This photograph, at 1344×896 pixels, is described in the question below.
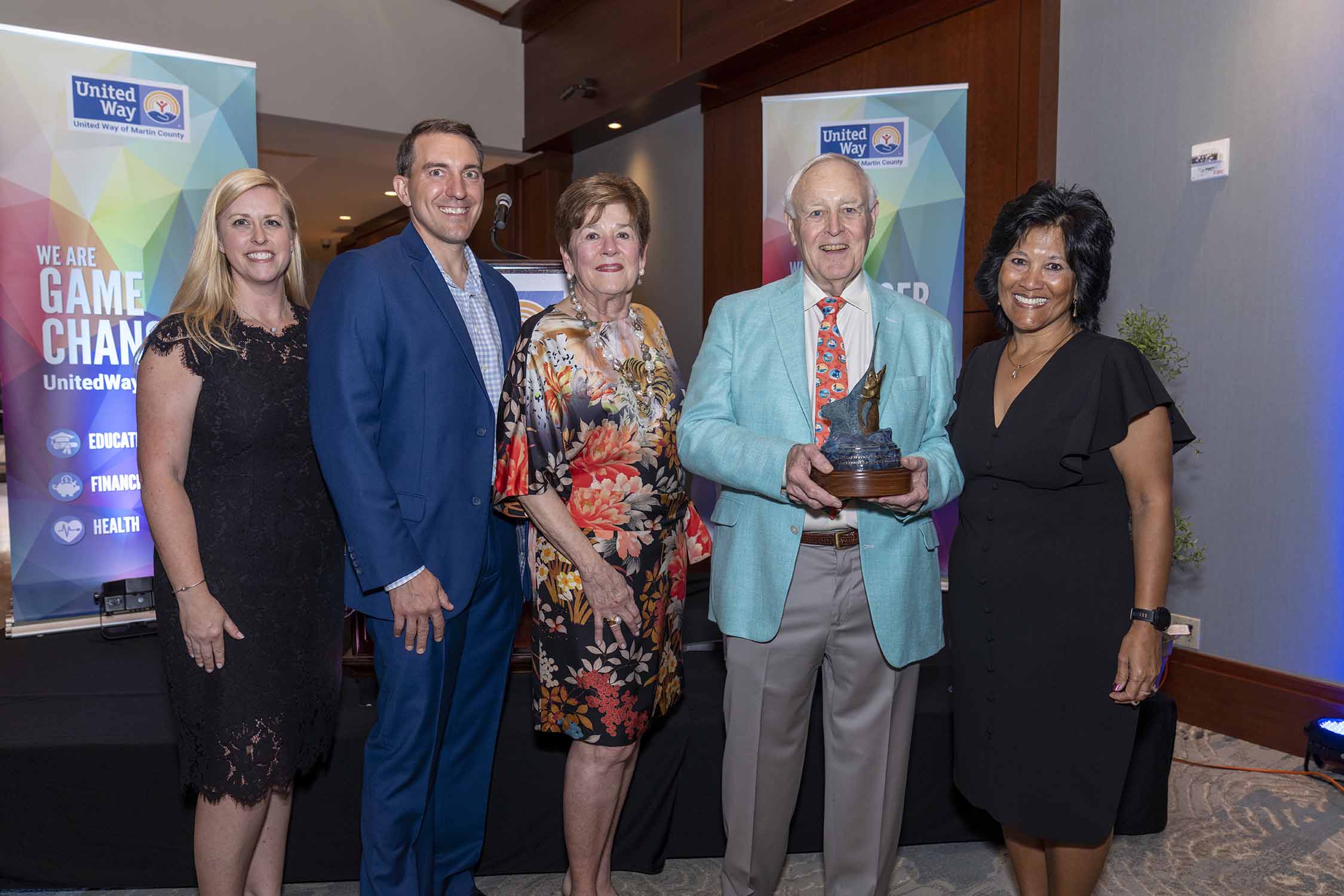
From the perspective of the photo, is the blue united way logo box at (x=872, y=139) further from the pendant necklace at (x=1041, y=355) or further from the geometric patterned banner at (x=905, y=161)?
the pendant necklace at (x=1041, y=355)

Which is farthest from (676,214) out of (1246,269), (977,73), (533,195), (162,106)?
(1246,269)

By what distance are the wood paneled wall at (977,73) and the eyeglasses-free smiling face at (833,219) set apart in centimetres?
257

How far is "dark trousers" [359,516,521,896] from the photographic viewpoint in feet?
→ 5.98

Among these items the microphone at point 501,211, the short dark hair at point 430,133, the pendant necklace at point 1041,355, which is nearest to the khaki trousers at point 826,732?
the pendant necklace at point 1041,355

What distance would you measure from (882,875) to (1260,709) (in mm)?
2229

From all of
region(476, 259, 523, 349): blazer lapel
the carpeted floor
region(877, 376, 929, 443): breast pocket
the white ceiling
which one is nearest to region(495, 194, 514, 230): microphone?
region(476, 259, 523, 349): blazer lapel

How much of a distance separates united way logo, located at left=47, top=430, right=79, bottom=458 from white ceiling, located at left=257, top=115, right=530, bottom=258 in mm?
2137

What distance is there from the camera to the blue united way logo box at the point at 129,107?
3.38 metres

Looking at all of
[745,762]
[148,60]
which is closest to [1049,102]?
[745,762]

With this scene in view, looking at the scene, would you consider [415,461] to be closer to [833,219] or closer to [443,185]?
[443,185]

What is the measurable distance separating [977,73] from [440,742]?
3683mm

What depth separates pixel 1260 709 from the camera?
10.9 ft

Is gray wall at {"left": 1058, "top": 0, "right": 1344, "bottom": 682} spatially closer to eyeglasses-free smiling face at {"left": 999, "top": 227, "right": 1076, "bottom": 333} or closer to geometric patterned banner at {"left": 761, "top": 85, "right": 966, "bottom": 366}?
geometric patterned banner at {"left": 761, "top": 85, "right": 966, "bottom": 366}

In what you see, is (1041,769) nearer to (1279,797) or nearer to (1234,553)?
(1279,797)
